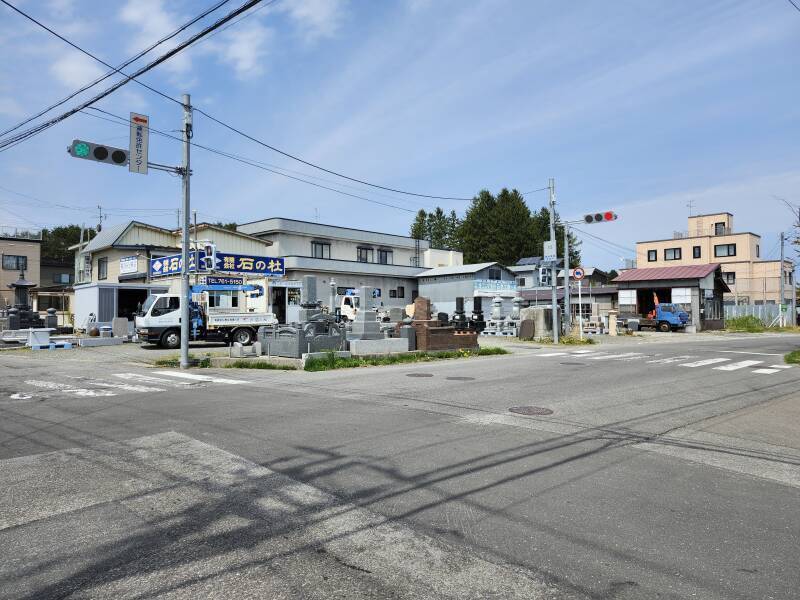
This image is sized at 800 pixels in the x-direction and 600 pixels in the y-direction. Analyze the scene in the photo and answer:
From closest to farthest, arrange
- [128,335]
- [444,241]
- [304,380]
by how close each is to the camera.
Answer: [304,380] → [128,335] → [444,241]

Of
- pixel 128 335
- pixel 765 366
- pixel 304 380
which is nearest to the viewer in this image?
pixel 304 380

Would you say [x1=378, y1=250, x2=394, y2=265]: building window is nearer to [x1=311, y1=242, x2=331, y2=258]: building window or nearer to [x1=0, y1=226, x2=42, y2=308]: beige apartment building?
[x1=311, y1=242, x2=331, y2=258]: building window

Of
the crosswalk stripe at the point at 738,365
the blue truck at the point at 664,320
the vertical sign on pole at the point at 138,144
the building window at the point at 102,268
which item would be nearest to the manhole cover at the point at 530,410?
the crosswalk stripe at the point at 738,365

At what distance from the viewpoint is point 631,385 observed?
1179 centimetres

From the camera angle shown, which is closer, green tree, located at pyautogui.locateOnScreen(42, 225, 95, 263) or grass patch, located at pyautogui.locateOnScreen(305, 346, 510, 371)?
grass patch, located at pyautogui.locateOnScreen(305, 346, 510, 371)

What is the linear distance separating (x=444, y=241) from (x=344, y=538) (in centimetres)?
7924

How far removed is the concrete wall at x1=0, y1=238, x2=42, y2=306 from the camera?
165 feet

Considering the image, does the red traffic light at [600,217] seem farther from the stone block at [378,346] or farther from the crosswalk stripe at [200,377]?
the crosswalk stripe at [200,377]

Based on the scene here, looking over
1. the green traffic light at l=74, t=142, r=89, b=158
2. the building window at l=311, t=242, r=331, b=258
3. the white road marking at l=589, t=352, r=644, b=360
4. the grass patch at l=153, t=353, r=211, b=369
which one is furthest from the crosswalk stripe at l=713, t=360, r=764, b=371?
the building window at l=311, t=242, r=331, b=258

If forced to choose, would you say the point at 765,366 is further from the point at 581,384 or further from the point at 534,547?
the point at 534,547

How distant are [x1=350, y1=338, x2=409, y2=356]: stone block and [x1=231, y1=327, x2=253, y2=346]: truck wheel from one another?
8.50m

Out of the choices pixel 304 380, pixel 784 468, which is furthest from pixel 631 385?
pixel 304 380

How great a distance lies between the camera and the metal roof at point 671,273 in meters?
41.0

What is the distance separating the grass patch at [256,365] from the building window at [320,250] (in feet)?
103
